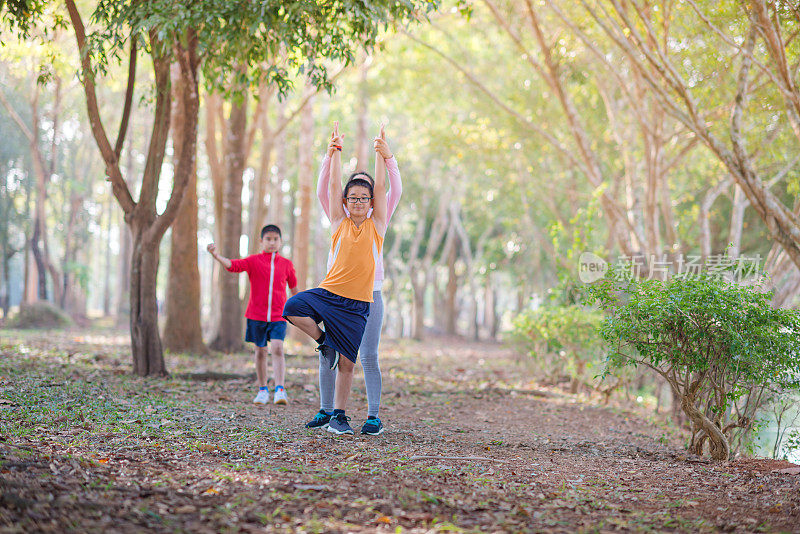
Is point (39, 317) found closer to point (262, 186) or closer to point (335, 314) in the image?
A: point (262, 186)

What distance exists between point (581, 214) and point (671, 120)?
456 centimetres

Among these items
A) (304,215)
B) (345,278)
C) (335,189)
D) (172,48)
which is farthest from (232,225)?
(345,278)

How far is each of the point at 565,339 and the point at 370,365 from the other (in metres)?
6.38

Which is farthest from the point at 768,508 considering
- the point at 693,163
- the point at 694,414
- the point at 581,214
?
the point at 693,163

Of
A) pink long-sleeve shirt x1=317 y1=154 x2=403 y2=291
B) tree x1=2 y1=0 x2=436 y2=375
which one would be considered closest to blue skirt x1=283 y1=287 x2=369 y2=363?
pink long-sleeve shirt x1=317 y1=154 x2=403 y2=291

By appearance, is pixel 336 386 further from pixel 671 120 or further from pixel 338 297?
pixel 671 120

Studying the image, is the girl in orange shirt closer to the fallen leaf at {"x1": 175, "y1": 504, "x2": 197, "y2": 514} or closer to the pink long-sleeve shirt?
the pink long-sleeve shirt

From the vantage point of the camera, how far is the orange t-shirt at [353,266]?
5.24 metres

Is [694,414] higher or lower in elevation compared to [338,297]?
lower

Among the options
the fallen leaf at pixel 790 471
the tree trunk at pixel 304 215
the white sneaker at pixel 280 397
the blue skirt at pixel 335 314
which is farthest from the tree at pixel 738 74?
the tree trunk at pixel 304 215

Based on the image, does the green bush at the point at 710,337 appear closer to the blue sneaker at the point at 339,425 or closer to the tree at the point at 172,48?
the blue sneaker at the point at 339,425

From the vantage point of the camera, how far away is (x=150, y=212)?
8.58 meters

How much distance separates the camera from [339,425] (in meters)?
5.52

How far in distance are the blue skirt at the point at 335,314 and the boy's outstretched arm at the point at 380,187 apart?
65 centimetres
